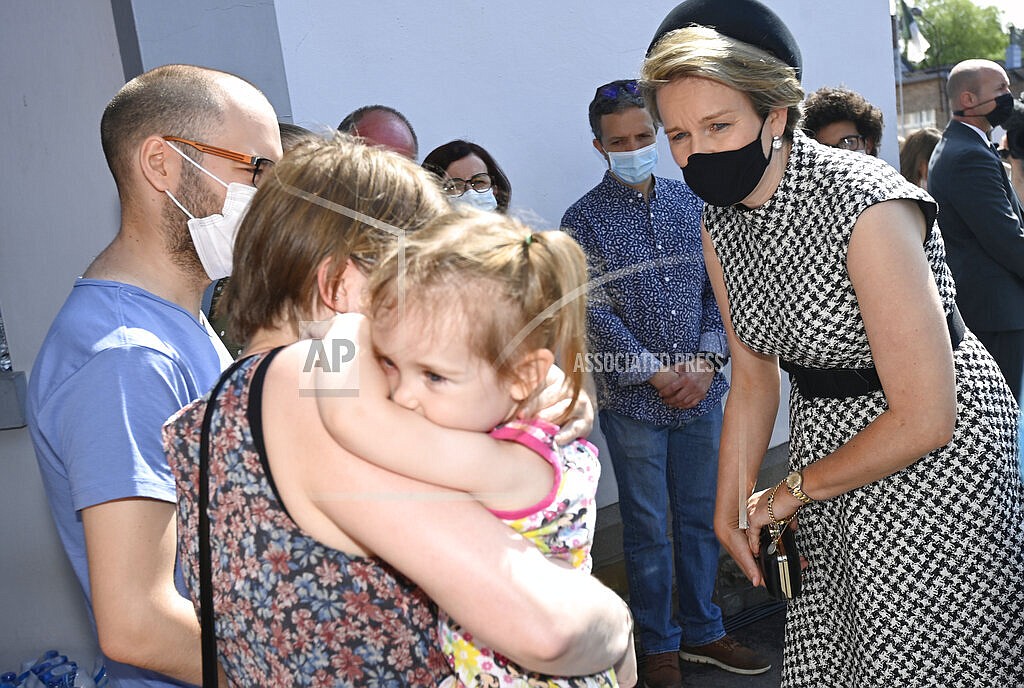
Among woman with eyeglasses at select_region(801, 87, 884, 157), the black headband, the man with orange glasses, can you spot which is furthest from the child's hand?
woman with eyeglasses at select_region(801, 87, 884, 157)

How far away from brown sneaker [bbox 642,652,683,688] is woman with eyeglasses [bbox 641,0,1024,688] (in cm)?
178

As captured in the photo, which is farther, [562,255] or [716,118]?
[716,118]

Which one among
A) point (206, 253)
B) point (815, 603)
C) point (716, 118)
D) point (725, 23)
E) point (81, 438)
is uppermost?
point (725, 23)

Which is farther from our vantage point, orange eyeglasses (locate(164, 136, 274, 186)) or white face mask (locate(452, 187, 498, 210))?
white face mask (locate(452, 187, 498, 210))

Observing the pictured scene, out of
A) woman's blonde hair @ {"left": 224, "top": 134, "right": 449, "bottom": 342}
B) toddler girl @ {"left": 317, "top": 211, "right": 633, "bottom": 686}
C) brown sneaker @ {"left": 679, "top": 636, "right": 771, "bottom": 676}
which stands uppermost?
woman's blonde hair @ {"left": 224, "top": 134, "right": 449, "bottom": 342}

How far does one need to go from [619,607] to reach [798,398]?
3.65 ft

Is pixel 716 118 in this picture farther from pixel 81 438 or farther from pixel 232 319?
pixel 81 438

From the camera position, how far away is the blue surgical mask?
387cm

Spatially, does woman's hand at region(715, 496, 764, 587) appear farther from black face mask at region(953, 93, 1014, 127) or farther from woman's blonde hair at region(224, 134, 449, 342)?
black face mask at region(953, 93, 1014, 127)

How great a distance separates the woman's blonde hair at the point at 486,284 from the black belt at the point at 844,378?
0.99 m

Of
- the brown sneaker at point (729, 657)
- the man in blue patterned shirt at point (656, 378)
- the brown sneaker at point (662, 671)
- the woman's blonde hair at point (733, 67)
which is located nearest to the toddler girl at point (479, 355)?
the woman's blonde hair at point (733, 67)

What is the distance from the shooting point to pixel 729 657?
398 centimetres

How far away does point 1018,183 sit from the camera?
5.66m

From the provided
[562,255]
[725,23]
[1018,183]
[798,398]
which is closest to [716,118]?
[725,23]
